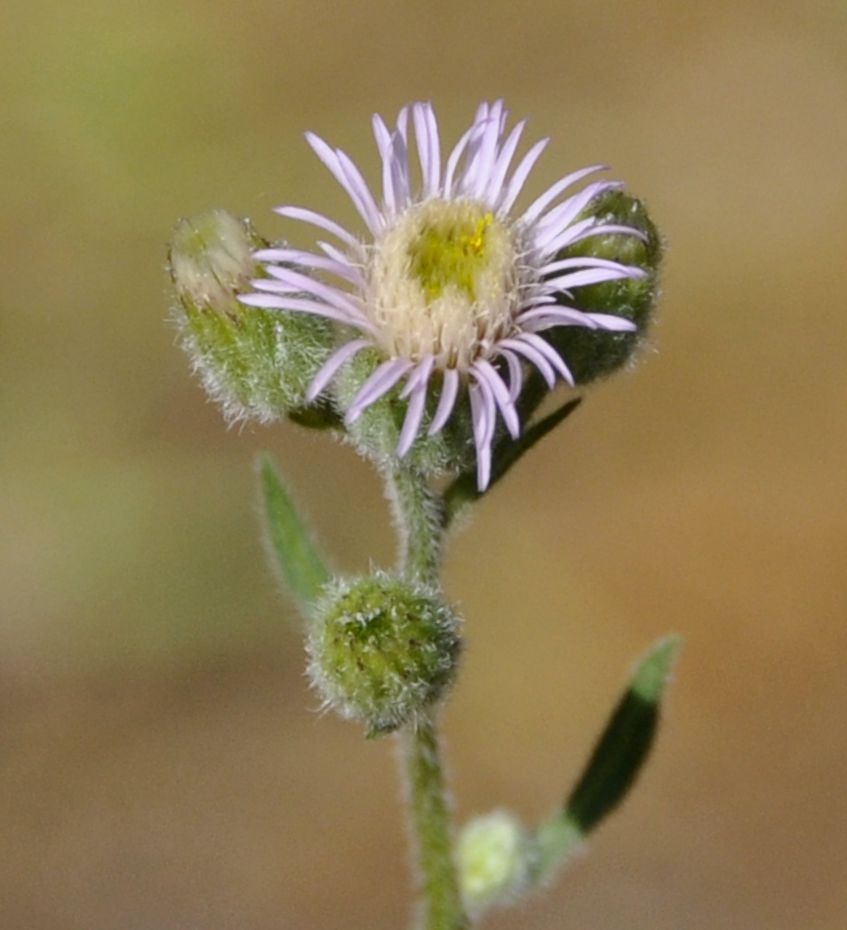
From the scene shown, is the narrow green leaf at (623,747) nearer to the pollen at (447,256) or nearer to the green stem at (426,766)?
the green stem at (426,766)

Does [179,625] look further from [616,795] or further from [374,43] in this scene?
[374,43]

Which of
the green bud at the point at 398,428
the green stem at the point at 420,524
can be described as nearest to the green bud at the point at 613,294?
the green bud at the point at 398,428


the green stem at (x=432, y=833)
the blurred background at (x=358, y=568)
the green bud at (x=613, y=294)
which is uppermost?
the blurred background at (x=358, y=568)

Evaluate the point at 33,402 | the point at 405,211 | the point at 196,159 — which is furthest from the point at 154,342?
the point at 405,211

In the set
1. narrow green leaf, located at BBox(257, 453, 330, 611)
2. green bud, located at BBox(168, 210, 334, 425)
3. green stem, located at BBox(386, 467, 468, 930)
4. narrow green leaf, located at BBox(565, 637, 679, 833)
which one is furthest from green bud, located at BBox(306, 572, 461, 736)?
Answer: narrow green leaf, located at BBox(565, 637, 679, 833)

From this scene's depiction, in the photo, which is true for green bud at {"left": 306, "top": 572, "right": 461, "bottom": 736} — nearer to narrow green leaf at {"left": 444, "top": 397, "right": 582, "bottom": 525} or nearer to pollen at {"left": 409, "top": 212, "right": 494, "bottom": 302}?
narrow green leaf at {"left": 444, "top": 397, "right": 582, "bottom": 525}

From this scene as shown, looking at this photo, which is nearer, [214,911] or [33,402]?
[214,911]
